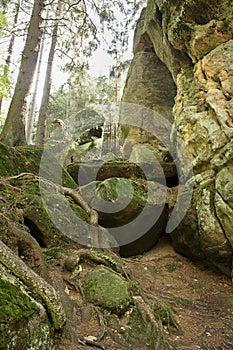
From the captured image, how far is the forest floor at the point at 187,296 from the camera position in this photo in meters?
4.70

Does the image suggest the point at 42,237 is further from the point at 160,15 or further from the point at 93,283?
the point at 160,15

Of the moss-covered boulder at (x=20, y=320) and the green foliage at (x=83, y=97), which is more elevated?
the green foliage at (x=83, y=97)

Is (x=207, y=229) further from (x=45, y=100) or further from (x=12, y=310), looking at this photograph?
(x=45, y=100)

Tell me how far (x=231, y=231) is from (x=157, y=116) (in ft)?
32.9

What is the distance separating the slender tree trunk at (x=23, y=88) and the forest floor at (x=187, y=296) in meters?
5.42

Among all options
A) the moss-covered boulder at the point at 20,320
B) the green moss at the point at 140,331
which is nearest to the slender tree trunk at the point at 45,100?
the green moss at the point at 140,331

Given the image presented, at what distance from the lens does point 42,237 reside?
19.4ft

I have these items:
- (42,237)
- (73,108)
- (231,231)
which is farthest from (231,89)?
(73,108)

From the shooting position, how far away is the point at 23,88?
9.43 meters

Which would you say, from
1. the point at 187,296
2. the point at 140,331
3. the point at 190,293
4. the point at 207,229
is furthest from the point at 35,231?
the point at 207,229

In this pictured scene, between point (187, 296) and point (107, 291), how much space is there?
3.21 m

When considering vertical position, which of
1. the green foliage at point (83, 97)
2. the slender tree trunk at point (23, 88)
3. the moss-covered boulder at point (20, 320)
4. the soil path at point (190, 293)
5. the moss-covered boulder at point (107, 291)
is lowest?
the soil path at point (190, 293)

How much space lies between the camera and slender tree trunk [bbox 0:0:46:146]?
29.9 feet

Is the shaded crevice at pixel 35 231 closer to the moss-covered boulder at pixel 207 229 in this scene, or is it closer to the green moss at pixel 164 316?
the green moss at pixel 164 316
